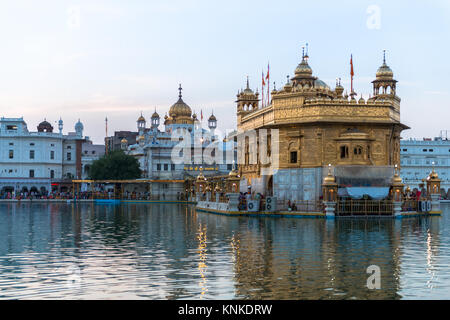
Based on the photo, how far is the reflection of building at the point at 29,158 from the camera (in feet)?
306

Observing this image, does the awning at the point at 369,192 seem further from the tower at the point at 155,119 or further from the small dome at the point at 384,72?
the tower at the point at 155,119

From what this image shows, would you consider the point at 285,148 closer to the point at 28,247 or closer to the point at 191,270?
the point at 28,247

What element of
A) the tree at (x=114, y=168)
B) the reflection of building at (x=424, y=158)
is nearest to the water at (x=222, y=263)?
the tree at (x=114, y=168)

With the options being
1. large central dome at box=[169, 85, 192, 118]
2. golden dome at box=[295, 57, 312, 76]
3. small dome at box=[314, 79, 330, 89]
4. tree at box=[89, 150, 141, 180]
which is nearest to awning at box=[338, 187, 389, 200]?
golden dome at box=[295, 57, 312, 76]

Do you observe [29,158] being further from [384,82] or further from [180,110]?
[384,82]

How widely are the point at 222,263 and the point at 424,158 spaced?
86.4 m

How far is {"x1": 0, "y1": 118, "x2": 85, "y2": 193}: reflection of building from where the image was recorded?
9331 centimetres

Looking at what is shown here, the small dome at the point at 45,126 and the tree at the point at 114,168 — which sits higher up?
the small dome at the point at 45,126

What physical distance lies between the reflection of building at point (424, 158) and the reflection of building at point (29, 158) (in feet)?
163

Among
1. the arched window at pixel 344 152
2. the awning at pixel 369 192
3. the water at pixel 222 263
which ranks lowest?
the water at pixel 222 263

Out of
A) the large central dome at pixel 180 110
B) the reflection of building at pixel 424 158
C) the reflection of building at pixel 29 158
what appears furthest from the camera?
the large central dome at pixel 180 110

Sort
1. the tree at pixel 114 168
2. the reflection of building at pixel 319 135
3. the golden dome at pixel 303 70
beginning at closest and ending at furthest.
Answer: the reflection of building at pixel 319 135
the golden dome at pixel 303 70
the tree at pixel 114 168
